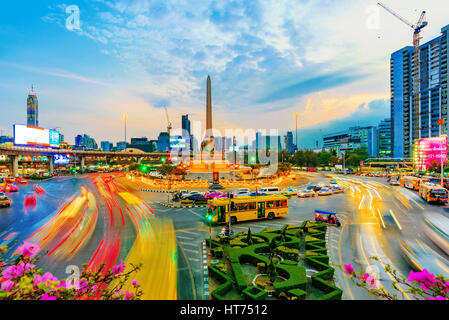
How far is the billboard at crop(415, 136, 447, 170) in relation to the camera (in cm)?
5744

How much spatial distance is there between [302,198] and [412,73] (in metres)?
114

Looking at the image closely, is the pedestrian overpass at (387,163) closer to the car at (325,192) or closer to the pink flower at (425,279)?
the car at (325,192)

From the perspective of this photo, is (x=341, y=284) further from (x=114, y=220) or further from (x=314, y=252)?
(x=114, y=220)

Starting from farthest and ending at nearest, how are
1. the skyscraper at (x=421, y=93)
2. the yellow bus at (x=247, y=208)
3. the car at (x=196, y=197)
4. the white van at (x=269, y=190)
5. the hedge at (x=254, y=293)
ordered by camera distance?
1. the skyscraper at (x=421, y=93)
2. the white van at (x=269, y=190)
3. the car at (x=196, y=197)
4. the yellow bus at (x=247, y=208)
5. the hedge at (x=254, y=293)

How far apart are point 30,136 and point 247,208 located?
7175 cm

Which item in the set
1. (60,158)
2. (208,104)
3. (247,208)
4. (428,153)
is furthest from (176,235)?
(60,158)

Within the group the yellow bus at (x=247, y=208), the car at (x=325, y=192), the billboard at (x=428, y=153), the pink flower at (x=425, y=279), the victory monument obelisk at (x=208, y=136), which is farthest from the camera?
the victory monument obelisk at (x=208, y=136)

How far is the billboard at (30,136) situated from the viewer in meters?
62.6

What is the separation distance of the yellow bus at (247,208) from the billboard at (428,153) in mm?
55311

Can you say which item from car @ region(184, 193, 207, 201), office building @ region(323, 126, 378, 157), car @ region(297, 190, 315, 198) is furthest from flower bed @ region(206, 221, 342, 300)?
office building @ region(323, 126, 378, 157)

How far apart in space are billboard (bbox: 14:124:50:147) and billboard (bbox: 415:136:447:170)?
4019 inches

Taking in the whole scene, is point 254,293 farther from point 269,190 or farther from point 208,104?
point 208,104

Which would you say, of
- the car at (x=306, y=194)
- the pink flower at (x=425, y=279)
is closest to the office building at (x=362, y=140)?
the car at (x=306, y=194)
